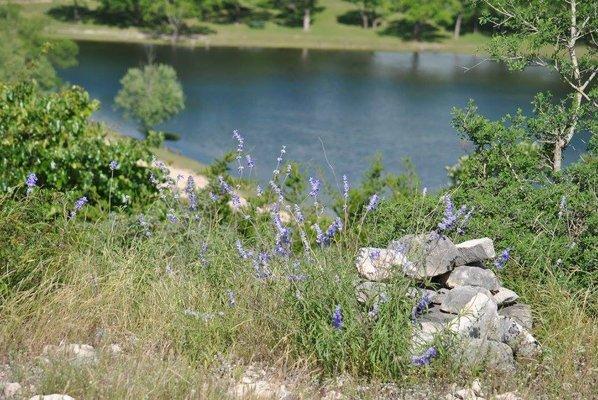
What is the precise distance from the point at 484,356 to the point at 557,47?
507cm

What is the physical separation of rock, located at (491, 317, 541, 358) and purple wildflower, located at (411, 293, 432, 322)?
A: 502mm

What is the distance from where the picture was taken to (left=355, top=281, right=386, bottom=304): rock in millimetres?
6238

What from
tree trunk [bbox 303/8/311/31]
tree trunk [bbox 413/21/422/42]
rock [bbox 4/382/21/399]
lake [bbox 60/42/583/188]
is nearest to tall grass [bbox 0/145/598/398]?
rock [bbox 4/382/21/399]

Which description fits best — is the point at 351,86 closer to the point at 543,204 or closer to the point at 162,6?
the point at 162,6

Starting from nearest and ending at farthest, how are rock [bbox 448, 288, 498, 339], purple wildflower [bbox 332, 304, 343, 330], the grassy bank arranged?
purple wildflower [bbox 332, 304, 343, 330]
rock [bbox 448, 288, 498, 339]
the grassy bank

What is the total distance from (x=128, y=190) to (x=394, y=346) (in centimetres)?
671

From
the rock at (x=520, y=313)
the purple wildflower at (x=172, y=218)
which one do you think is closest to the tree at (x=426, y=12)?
the purple wildflower at (x=172, y=218)

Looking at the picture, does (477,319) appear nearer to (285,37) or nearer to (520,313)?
(520,313)

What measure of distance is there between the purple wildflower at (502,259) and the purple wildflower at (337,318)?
170 cm

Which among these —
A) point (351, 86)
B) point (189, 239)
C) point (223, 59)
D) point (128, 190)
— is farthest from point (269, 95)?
point (189, 239)

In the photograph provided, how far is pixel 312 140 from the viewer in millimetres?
41250

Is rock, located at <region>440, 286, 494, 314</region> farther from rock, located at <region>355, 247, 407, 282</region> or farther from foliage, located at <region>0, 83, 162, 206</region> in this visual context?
foliage, located at <region>0, 83, 162, 206</region>

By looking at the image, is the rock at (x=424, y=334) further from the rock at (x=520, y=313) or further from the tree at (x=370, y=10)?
the tree at (x=370, y=10)

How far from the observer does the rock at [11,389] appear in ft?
17.6
